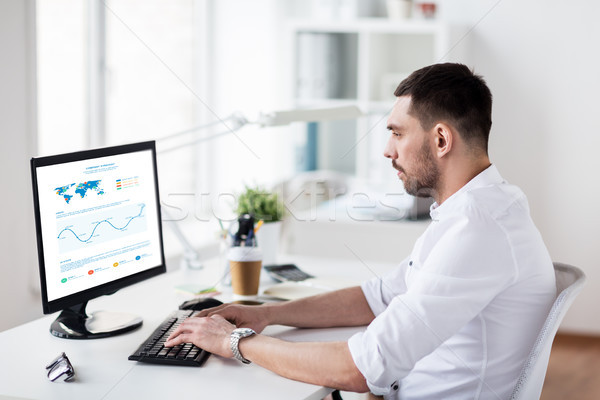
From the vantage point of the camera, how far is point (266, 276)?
7.25 ft

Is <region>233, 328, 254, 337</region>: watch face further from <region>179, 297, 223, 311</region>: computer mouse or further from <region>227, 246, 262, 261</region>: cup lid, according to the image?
<region>227, 246, 262, 261</region>: cup lid

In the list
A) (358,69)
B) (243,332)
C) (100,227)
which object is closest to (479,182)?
(243,332)

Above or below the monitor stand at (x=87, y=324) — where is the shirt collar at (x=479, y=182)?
above

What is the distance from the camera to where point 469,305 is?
1260mm

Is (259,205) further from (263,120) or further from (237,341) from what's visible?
(237,341)

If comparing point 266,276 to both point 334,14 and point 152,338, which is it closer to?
point 152,338

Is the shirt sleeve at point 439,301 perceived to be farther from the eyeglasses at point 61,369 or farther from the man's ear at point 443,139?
the eyeglasses at point 61,369

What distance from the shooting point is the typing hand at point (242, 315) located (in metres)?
1.58

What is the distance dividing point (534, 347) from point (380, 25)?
2.75 m

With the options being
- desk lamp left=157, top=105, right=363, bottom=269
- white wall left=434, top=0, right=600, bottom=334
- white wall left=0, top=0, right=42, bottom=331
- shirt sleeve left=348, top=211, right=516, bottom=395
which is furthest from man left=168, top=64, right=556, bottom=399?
white wall left=434, top=0, right=600, bottom=334

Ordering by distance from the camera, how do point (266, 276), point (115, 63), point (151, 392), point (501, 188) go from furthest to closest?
point (115, 63), point (266, 276), point (501, 188), point (151, 392)

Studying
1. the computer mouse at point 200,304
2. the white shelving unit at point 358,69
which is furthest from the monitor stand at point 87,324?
the white shelving unit at point 358,69

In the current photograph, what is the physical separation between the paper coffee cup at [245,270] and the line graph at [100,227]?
1.17ft

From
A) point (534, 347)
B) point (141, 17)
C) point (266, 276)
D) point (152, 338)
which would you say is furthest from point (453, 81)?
point (141, 17)
